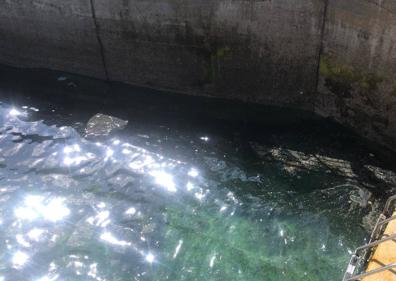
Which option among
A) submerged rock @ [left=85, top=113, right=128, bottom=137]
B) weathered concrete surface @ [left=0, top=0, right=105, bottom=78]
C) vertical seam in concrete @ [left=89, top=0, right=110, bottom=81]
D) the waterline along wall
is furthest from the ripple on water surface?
weathered concrete surface @ [left=0, top=0, right=105, bottom=78]

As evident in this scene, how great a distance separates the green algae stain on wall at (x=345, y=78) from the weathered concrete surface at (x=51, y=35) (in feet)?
19.9

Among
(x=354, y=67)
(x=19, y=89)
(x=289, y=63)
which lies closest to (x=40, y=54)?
(x=19, y=89)

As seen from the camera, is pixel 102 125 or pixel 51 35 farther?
pixel 51 35

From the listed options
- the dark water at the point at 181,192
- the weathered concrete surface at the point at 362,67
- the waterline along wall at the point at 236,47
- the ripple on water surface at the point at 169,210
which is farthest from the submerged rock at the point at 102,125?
the weathered concrete surface at the point at 362,67

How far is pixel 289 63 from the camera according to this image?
984cm

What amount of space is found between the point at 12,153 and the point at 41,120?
1.42m

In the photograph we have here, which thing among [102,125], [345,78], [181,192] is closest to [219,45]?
[345,78]

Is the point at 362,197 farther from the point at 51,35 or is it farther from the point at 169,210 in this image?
the point at 51,35

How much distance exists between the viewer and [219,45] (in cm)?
1031

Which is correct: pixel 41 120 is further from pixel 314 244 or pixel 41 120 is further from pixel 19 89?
pixel 314 244

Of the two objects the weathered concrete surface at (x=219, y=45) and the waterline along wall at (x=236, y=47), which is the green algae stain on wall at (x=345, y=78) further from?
the weathered concrete surface at (x=219, y=45)

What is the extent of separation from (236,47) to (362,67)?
2886 mm

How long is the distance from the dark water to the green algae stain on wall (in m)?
0.97

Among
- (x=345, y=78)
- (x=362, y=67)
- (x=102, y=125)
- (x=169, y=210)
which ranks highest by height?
(x=362, y=67)
